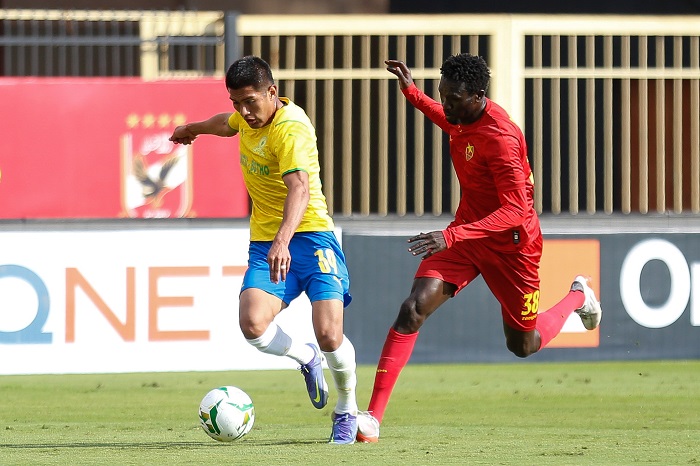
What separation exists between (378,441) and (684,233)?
5.59 metres

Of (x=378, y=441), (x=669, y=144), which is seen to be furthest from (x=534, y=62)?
(x=378, y=441)

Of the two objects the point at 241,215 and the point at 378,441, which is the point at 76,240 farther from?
the point at 378,441

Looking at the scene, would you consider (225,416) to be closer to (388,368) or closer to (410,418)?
(388,368)

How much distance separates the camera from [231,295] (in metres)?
11.8

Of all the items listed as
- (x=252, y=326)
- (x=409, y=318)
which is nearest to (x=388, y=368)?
(x=409, y=318)

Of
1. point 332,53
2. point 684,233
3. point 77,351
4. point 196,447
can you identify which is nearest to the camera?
point 196,447

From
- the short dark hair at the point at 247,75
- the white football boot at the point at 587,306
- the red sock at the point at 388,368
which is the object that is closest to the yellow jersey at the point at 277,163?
the short dark hair at the point at 247,75

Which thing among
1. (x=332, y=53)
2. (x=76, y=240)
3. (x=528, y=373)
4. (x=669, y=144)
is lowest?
(x=528, y=373)

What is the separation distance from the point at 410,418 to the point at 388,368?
1.22m

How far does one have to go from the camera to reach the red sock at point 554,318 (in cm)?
880

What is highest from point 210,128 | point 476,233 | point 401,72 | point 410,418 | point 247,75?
point 401,72

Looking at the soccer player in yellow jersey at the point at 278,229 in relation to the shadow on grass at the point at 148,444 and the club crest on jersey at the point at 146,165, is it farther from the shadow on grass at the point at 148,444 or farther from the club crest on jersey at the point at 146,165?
the club crest on jersey at the point at 146,165

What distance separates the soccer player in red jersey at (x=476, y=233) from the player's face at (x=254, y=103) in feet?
3.09

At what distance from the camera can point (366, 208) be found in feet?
46.0
